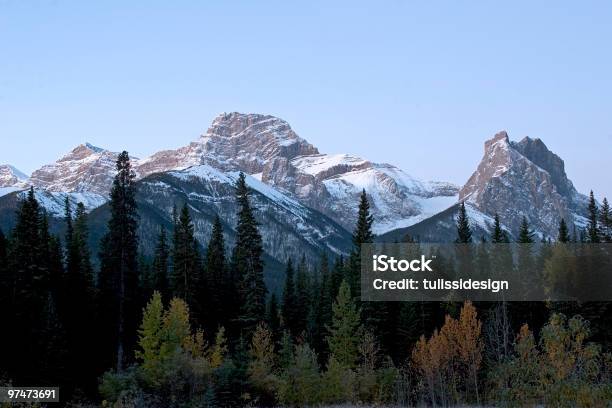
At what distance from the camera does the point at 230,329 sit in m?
79.2

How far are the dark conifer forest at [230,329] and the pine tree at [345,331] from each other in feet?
0.48

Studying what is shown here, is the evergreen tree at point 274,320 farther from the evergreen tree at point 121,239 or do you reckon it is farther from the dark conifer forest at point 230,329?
the evergreen tree at point 121,239

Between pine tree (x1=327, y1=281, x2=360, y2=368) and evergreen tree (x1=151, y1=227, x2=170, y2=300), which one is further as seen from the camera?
evergreen tree (x1=151, y1=227, x2=170, y2=300)

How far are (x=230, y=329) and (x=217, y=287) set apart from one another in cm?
495

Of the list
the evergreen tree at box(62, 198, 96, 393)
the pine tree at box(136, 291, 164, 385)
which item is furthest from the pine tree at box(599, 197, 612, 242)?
the evergreen tree at box(62, 198, 96, 393)

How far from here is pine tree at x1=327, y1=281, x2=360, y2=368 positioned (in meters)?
62.9

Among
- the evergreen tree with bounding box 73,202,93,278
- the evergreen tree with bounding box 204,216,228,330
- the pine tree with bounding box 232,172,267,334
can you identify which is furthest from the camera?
the evergreen tree with bounding box 204,216,228,330

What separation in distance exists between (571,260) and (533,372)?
170ft

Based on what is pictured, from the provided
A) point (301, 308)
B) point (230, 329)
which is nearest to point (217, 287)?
point (230, 329)

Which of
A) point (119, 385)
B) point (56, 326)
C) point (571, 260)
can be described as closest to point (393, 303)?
point (571, 260)

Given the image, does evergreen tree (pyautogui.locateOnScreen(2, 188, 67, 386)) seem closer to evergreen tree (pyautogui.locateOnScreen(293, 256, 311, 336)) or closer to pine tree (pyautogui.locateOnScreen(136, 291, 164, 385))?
pine tree (pyautogui.locateOnScreen(136, 291, 164, 385))

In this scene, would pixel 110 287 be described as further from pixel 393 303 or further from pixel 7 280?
pixel 393 303

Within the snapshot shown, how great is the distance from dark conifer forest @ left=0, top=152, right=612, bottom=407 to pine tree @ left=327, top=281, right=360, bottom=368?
0.14 meters

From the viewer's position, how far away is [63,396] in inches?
2032
